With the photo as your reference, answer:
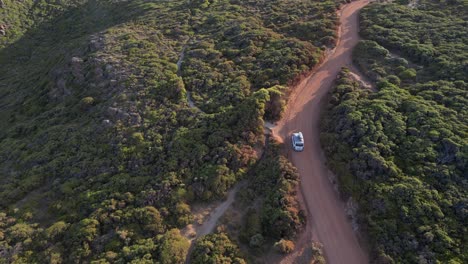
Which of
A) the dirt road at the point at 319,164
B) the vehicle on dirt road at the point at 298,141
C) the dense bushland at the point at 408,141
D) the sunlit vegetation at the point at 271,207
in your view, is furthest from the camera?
the vehicle on dirt road at the point at 298,141

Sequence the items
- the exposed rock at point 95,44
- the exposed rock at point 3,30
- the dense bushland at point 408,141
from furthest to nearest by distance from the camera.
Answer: the exposed rock at point 3,30 → the exposed rock at point 95,44 → the dense bushland at point 408,141

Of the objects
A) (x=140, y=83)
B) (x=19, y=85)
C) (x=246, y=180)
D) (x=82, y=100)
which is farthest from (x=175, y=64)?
(x=19, y=85)

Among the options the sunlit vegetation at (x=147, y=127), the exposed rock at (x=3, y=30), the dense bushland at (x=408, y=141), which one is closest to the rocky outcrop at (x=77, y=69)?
the sunlit vegetation at (x=147, y=127)

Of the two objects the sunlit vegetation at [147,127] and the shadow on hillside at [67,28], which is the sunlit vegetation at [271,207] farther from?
the shadow on hillside at [67,28]

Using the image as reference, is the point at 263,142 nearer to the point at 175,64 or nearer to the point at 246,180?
the point at 246,180

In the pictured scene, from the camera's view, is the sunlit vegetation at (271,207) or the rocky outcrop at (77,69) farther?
the rocky outcrop at (77,69)

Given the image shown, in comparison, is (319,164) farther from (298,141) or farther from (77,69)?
(77,69)

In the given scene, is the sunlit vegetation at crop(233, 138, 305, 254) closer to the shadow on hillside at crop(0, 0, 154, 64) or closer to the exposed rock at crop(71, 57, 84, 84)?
the exposed rock at crop(71, 57, 84, 84)

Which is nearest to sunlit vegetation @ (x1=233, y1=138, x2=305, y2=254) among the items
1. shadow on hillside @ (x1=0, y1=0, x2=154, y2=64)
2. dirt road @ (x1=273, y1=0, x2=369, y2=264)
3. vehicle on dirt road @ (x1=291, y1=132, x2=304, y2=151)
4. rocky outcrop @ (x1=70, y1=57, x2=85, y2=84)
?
dirt road @ (x1=273, y1=0, x2=369, y2=264)

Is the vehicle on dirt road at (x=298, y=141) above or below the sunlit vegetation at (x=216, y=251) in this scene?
above
